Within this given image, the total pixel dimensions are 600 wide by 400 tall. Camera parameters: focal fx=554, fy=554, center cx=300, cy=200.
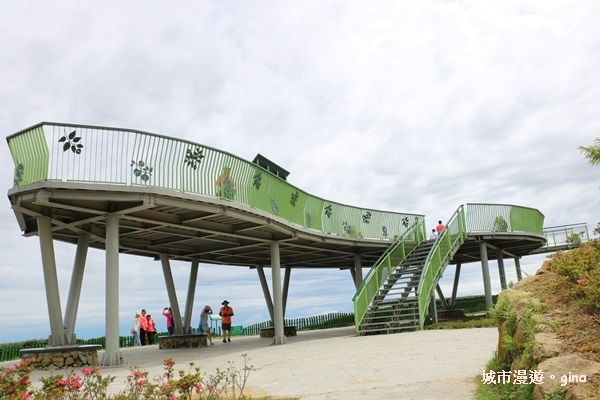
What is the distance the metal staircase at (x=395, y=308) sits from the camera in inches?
748

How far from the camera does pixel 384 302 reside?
20219mm

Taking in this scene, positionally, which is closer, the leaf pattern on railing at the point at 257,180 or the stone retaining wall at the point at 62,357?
the stone retaining wall at the point at 62,357

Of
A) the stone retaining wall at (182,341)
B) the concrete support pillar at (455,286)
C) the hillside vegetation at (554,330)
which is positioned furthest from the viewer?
the concrete support pillar at (455,286)

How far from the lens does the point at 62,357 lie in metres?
13.8

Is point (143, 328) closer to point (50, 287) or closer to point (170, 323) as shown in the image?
point (170, 323)

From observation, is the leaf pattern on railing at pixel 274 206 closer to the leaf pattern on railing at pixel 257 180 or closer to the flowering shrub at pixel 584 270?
the leaf pattern on railing at pixel 257 180

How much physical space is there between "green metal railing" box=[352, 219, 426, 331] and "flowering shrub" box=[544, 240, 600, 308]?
11280 mm

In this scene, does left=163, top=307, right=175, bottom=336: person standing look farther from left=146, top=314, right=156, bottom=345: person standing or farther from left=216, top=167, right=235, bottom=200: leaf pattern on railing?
left=216, top=167, right=235, bottom=200: leaf pattern on railing

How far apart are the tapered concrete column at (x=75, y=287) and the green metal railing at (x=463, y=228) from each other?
10.9m

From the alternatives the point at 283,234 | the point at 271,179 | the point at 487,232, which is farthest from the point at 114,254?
the point at 487,232

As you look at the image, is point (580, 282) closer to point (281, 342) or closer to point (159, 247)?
point (281, 342)

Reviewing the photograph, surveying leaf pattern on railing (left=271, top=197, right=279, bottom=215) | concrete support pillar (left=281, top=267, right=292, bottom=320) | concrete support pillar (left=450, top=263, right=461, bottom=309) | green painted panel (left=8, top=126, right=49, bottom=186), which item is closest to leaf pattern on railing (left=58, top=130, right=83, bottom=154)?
green painted panel (left=8, top=126, right=49, bottom=186)

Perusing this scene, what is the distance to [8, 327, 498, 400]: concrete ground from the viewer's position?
23.4 feet

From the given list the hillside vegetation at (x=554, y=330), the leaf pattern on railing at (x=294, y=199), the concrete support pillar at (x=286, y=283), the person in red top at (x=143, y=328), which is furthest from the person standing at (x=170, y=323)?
the hillside vegetation at (x=554, y=330)
